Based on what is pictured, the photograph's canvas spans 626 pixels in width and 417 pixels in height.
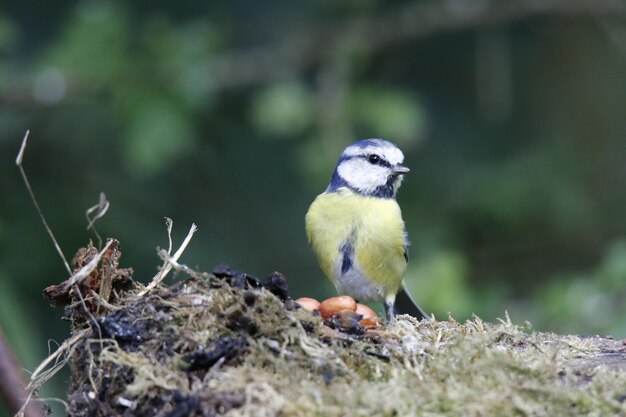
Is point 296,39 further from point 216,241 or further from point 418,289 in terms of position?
point 418,289

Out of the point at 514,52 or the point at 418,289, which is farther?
the point at 514,52

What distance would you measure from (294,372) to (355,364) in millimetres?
194

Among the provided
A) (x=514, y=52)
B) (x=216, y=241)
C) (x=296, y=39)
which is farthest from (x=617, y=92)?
(x=216, y=241)

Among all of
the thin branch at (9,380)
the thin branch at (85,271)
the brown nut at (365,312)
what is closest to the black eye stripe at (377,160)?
the brown nut at (365,312)

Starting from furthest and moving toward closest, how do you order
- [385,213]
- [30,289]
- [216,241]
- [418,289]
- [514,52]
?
[514,52] → [216,241] → [30,289] → [418,289] → [385,213]

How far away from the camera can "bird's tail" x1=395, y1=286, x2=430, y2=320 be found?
439 centimetres

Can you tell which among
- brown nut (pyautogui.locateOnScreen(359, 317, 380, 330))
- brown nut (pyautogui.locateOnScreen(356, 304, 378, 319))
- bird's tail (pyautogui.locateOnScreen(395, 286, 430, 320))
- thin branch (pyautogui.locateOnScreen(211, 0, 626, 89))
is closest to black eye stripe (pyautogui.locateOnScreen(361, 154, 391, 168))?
bird's tail (pyautogui.locateOnScreen(395, 286, 430, 320))

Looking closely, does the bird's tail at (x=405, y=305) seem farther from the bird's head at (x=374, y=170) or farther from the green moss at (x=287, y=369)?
the green moss at (x=287, y=369)

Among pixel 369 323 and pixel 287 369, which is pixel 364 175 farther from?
pixel 287 369

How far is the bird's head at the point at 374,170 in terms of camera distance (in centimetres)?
440

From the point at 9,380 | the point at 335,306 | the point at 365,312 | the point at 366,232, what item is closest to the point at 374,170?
the point at 366,232

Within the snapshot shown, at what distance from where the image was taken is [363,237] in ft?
13.7

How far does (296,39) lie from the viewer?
593 cm

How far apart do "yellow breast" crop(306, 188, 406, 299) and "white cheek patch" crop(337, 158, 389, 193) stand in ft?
0.30
